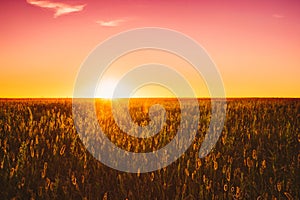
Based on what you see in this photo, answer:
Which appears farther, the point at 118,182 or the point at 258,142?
the point at 258,142

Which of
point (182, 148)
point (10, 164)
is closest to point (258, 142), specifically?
point (182, 148)

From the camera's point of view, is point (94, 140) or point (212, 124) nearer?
point (94, 140)

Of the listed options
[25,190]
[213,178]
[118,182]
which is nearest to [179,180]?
[213,178]

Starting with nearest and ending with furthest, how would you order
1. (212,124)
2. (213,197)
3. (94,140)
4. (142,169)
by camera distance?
(213,197)
(142,169)
(94,140)
(212,124)

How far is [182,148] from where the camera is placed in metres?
4.79

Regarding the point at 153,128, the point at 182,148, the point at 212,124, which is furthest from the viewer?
the point at 212,124

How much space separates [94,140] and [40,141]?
0.80m

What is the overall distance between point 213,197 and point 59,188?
1.56m

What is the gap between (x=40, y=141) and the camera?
5125mm

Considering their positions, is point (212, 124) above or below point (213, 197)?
above

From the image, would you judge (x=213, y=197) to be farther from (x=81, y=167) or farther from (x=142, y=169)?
(x=81, y=167)

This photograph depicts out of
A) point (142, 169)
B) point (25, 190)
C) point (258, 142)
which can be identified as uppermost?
point (258, 142)

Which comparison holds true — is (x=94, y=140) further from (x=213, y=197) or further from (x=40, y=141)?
(x=213, y=197)

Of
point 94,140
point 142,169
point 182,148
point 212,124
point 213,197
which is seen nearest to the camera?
point 213,197
